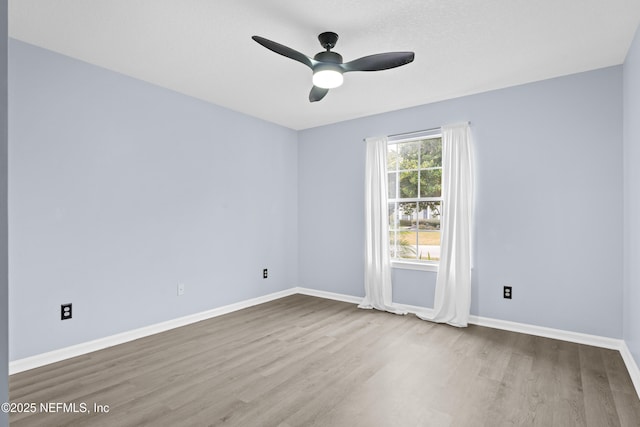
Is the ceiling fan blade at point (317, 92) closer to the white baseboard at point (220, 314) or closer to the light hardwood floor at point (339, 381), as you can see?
the light hardwood floor at point (339, 381)

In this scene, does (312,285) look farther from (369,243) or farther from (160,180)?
(160,180)

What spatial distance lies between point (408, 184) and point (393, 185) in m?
0.22

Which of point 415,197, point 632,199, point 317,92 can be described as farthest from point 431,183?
point 317,92

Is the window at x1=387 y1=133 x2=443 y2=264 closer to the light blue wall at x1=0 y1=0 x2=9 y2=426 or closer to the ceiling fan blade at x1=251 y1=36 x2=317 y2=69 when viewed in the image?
the ceiling fan blade at x1=251 y1=36 x2=317 y2=69

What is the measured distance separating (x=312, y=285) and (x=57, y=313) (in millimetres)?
3303

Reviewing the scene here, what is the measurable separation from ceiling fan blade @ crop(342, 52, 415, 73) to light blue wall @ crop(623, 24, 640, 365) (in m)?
1.76

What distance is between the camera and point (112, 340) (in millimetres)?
3256

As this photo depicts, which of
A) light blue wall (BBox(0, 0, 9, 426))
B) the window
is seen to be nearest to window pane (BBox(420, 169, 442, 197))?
the window

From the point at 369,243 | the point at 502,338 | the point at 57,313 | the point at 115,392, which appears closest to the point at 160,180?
the point at 57,313

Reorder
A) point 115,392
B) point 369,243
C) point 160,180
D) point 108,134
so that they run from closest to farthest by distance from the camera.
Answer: point 115,392, point 108,134, point 160,180, point 369,243

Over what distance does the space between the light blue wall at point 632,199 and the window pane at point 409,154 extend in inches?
81.8

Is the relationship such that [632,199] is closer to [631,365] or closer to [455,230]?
[631,365]

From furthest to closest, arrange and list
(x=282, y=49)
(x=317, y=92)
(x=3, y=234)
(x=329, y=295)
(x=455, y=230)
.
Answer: (x=329, y=295)
(x=455, y=230)
(x=317, y=92)
(x=282, y=49)
(x=3, y=234)

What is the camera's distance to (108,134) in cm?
329
